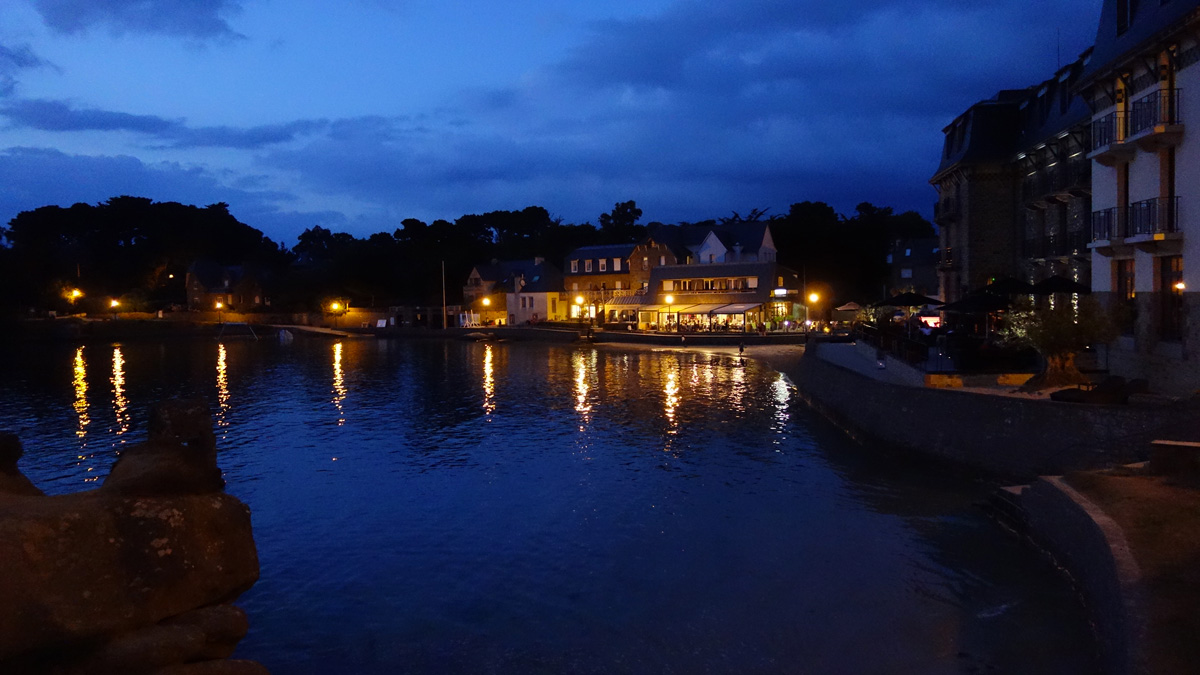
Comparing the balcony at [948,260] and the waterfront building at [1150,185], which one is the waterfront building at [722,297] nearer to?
the balcony at [948,260]

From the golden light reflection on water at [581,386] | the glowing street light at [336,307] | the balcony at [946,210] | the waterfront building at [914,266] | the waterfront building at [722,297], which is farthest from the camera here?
the glowing street light at [336,307]

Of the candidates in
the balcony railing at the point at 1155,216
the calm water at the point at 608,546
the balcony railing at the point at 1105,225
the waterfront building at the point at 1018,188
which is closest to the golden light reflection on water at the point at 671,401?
the calm water at the point at 608,546

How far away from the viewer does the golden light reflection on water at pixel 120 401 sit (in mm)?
32938

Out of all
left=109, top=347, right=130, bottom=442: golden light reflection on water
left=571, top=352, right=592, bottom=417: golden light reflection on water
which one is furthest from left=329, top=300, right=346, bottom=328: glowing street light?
left=571, top=352, right=592, bottom=417: golden light reflection on water

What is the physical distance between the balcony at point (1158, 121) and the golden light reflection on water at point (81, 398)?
36254 mm

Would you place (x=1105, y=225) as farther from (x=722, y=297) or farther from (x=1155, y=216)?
(x=722, y=297)

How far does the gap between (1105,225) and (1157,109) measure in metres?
4.36

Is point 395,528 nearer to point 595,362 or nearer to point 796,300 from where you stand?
point 595,362

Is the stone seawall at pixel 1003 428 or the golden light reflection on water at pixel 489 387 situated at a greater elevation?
the stone seawall at pixel 1003 428

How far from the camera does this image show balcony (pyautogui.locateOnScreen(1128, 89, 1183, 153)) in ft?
68.5

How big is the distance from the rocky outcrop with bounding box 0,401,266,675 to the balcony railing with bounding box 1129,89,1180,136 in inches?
959

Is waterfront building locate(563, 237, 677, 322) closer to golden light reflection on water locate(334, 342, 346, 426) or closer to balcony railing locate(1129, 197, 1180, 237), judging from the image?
golden light reflection on water locate(334, 342, 346, 426)

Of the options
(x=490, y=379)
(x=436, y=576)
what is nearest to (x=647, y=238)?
(x=490, y=379)

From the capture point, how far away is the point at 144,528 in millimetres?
5664
